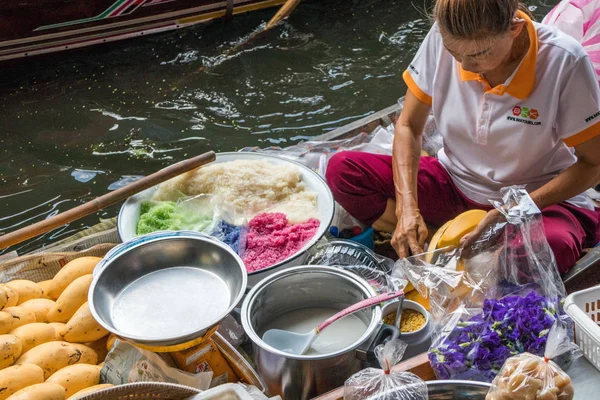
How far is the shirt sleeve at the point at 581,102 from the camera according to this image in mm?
2031

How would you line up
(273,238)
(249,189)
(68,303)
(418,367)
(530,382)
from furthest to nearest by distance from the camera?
(249,189)
(273,238)
(68,303)
(418,367)
(530,382)

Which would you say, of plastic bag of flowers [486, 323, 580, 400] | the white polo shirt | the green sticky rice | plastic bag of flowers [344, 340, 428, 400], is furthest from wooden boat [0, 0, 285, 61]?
plastic bag of flowers [486, 323, 580, 400]

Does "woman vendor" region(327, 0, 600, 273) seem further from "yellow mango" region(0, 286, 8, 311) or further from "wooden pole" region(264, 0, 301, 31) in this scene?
"wooden pole" region(264, 0, 301, 31)

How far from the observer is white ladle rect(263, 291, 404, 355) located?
189cm

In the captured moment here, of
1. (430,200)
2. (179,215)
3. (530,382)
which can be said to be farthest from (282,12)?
(530,382)

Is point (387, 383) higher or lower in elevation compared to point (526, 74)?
lower

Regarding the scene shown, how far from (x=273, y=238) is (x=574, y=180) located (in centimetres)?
117

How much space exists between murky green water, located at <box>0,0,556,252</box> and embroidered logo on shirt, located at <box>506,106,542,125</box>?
223cm

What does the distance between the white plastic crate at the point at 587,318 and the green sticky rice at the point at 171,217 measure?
151cm

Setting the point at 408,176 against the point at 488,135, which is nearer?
the point at 488,135

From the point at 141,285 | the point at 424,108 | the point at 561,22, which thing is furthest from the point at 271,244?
the point at 561,22

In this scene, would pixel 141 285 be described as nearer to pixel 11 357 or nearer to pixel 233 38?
pixel 11 357

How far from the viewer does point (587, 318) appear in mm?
1730

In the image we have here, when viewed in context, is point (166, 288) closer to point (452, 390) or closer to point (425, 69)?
point (452, 390)
